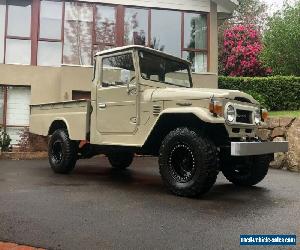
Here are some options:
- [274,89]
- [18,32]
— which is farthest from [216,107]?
[274,89]

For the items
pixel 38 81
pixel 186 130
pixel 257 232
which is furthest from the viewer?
pixel 38 81

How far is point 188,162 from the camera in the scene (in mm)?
5758

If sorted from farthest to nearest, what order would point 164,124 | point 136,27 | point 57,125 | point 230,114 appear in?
point 136,27, point 57,125, point 164,124, point 230,114

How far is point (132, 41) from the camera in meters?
15.3

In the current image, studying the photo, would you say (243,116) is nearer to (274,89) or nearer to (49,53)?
(49,53)

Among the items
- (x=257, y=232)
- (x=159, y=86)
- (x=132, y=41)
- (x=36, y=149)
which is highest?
(x=132, y=41)

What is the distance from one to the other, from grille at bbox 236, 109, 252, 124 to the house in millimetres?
8831

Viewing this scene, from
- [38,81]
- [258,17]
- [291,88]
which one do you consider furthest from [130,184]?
[258,17]

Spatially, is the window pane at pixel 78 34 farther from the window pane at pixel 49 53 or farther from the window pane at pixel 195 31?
the window pane at pixel 195 31

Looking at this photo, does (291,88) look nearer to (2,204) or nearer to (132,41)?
(132,41)

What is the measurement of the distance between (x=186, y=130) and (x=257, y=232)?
2055 mm

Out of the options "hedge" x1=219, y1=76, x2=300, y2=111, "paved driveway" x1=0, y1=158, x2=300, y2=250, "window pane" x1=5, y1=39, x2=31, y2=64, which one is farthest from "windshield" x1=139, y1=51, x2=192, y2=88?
"hedge" x1=219, y1=76, x2=300, y2=111

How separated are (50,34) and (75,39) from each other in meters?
0.94

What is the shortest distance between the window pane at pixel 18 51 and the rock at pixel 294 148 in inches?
384
